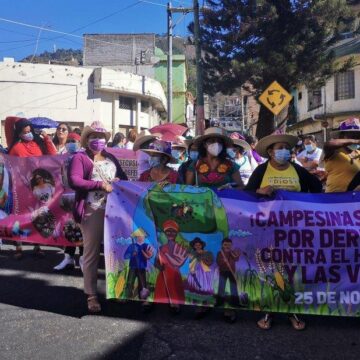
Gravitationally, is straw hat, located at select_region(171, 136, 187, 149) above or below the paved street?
above

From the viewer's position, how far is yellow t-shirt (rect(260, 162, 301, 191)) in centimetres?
452

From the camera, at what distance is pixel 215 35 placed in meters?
20.0

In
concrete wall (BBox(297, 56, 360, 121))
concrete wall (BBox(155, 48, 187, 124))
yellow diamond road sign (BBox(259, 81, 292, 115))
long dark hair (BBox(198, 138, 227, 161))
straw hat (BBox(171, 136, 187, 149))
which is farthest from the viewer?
concrete wall (BBox(155, 48, 187, 124))

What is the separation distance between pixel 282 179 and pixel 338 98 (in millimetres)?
27508

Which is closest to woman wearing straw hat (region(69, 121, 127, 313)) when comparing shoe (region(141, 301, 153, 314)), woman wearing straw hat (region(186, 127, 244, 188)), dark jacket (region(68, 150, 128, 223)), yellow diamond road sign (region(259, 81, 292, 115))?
dark jacket (region(68, 150, 128, 223))

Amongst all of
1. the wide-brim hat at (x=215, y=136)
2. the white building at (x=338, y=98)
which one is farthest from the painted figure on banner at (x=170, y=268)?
the white building at (x=338, y=98)

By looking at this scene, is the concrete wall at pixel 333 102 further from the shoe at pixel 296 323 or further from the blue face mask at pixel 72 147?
the shoe at pixel 296 323

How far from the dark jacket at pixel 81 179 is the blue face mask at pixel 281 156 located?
169cm

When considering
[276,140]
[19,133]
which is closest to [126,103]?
[19,133]

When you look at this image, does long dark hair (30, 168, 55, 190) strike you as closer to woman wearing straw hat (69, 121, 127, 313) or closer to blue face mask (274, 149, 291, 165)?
woman wearing straw hat (69, 121, 127, 313)

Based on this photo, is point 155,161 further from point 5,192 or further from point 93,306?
point 5,192

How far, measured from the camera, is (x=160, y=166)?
5133 mm

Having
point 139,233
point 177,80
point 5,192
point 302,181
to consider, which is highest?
point 177,80

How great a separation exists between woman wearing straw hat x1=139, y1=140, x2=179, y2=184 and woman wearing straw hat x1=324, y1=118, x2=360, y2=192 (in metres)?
1.56
